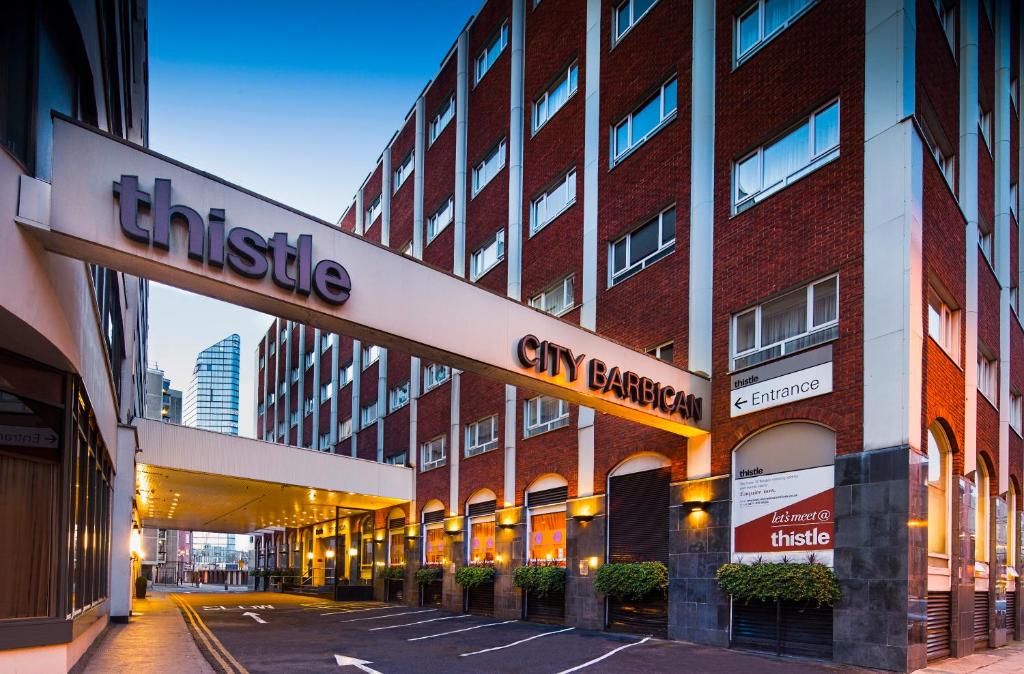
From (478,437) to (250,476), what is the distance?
342 inches

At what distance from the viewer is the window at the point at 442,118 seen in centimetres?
3359

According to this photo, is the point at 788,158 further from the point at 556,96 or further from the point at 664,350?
the point at 556,96

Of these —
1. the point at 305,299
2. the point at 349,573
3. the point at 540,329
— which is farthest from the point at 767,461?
the point at 349,573

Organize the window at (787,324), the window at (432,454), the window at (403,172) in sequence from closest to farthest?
1. the window at (787,324)
2. the window at (432,454)
3. the window at (403,172)

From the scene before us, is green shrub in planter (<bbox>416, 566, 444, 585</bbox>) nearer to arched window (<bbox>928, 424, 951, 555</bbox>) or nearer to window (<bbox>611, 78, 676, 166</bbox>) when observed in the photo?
window (<bbox>611, 78, 676, 166</bbox>)

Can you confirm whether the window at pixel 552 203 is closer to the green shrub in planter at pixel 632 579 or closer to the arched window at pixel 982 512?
the green shrub in planter at pixel 632 579

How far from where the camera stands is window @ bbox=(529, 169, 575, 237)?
2405cm

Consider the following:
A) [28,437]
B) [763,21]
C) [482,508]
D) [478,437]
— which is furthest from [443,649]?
[763,21]

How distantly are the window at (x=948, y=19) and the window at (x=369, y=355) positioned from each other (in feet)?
89.6

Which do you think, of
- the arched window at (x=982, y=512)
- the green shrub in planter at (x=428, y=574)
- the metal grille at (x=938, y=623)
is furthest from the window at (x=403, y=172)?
the metal grille at (x=938, y=623)

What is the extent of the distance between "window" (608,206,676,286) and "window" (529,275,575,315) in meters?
2.19

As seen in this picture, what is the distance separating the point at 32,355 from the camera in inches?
372

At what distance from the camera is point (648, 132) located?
67.6 feet

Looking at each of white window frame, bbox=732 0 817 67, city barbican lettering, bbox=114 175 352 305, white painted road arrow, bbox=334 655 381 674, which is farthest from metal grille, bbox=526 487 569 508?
city barbican lettering, bbox=114 175 352 305
